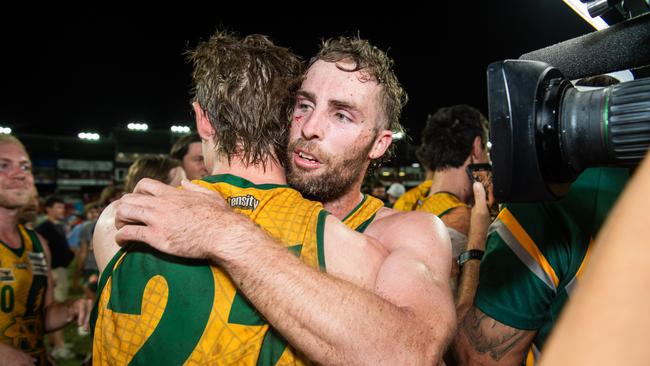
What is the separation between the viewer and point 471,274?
1.89 m

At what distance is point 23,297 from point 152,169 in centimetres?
129

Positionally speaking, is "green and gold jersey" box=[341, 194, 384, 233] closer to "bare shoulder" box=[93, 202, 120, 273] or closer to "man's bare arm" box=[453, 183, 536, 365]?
"man's bare arm" box=[453, 183, 536, 365]

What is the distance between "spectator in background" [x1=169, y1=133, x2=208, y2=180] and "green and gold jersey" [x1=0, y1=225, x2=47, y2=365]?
1.46m

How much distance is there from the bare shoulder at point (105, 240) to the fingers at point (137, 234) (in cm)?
12

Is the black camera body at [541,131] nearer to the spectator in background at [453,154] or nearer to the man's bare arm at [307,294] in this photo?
the man's bare arm at [307,294]

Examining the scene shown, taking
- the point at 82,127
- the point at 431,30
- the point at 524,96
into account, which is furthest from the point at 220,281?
the point at 82,127

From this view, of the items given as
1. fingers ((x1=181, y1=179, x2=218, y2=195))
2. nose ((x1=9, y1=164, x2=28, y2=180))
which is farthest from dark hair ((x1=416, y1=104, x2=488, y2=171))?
nose ((x1=9, y1=164, x2=28, y2=180))

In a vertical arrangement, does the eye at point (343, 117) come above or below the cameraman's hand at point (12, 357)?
above

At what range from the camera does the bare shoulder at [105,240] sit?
1.32 m

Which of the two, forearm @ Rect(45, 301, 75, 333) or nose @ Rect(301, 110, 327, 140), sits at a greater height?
nose @ Rect(301, 110, 327, 140)

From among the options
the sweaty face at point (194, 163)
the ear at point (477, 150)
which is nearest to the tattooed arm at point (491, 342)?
the ear at point (477, 150)

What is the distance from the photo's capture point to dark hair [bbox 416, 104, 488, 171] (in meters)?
3.28

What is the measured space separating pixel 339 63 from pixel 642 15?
4.23 ft

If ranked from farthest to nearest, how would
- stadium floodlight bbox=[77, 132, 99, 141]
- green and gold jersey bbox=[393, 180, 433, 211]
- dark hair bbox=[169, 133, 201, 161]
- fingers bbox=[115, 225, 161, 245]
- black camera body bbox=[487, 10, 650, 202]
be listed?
stadium floodlight bbox=[77, 132, 99, 141]
dark hair bbox=[169, 133, 201, 161]
green and gold jersey bbox=[393, 180, 433, 211]
fingers bbox=[115, 225, 161, 245]
black camera body bbox=[487, 10, 650, 202]
